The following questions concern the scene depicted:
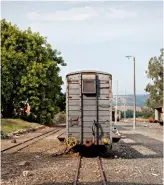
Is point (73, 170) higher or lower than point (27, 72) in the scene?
lower

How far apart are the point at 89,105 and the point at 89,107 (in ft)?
0.27

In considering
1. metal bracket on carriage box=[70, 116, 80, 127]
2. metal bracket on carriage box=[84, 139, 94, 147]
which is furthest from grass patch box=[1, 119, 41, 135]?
metal bracket on carriage box=[84, 139, 94, 147]

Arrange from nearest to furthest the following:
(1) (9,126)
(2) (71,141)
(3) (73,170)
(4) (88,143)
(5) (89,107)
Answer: (3) (73,170) < (4) (88,143) < (2) (71,141) < (5) (89,107) < (1) (9,126)

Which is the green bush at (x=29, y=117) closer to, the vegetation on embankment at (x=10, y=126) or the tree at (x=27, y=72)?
the tree at (x=27, y=72)

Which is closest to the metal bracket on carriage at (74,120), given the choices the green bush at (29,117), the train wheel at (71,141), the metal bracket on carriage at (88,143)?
the train wheel at (71,141)

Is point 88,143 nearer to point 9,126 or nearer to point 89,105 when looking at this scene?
point 89,105

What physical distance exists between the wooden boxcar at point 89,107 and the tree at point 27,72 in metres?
32.1

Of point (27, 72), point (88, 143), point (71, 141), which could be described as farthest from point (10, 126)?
point (88, 143)

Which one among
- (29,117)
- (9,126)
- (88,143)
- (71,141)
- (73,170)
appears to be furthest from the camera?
(29,117)

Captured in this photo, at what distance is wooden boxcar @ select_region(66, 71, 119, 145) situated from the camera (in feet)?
53.1

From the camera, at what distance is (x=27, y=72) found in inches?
1939

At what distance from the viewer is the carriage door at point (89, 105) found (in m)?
16.2

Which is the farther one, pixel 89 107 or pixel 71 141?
pixel 89 107

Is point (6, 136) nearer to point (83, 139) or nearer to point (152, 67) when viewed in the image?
point (83, 139)
